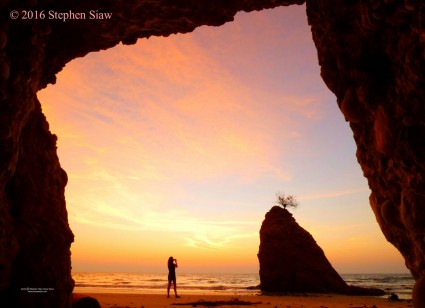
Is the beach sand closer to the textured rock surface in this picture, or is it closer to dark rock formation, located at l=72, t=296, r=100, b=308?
dark rock formation, located at l=72, t=296, r=100, b=308

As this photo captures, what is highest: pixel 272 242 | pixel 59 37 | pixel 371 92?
pixel 59 37

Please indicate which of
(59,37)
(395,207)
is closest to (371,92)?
(395,207)

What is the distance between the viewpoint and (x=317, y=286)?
23469 millimetres

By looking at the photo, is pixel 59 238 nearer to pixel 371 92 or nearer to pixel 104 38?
pixel 104 38

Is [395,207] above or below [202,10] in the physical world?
below

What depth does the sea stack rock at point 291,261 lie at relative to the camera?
2388 cm

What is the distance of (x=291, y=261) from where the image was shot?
2566 cm

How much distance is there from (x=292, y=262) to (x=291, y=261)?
178mm

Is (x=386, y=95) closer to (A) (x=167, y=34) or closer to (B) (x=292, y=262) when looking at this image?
(A) (x=167, y=34)

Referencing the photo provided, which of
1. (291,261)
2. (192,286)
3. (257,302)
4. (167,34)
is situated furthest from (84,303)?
(192,286)

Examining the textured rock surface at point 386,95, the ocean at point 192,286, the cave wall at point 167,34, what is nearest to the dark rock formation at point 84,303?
the cave wall at point 167,34

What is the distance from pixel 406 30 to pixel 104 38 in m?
5.84

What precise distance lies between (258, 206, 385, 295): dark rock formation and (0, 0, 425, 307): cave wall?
72.1ft

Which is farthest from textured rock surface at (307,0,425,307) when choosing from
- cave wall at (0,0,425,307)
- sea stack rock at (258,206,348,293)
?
sea stack rock at (258,206,348,293)
